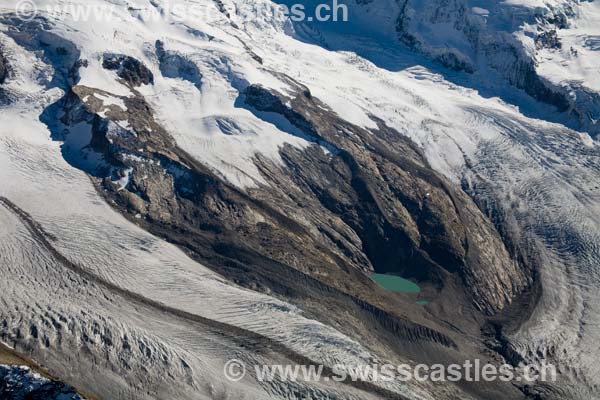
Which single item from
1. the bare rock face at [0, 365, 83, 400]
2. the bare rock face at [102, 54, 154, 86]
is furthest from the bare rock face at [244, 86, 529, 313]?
the bare rock face at [0, 365, 83, 400]

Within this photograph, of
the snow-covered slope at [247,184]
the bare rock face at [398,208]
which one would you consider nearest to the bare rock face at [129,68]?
the snow-covered slope at [247,184]

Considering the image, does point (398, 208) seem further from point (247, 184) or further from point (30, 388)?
point (30, 388)

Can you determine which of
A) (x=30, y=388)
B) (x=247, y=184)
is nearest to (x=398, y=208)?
(x=247, y=184)

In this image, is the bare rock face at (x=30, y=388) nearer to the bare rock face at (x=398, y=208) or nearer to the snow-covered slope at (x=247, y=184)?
the snow-covered slope at (x=247, y=184)

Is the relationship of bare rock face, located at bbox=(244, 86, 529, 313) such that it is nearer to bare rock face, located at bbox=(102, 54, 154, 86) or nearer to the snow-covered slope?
the snow-covered slope

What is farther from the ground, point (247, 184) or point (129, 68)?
point (129, 68)

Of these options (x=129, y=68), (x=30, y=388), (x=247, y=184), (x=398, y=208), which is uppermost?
(x=129, y=68)

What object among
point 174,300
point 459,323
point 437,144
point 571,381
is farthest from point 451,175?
point 174,300
